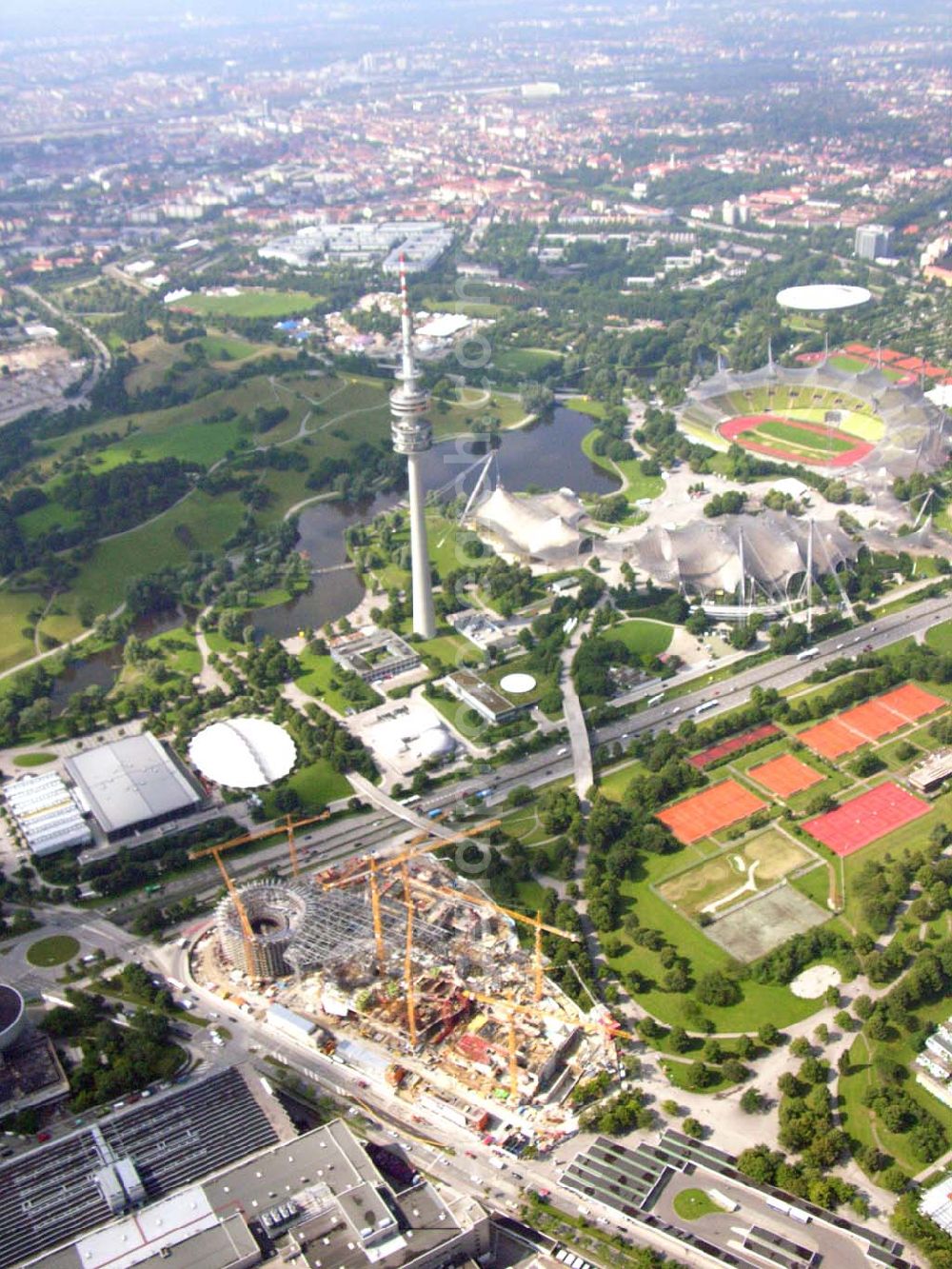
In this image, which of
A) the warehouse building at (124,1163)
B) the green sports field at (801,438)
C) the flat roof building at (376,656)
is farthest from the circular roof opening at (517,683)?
the green sports field at (801,438)

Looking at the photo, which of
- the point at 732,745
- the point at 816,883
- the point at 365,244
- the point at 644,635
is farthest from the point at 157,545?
the point at 365,244

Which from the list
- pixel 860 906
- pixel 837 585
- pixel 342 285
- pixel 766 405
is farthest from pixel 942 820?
pixel 342 285

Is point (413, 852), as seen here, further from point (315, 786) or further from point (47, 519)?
point (47, 519)

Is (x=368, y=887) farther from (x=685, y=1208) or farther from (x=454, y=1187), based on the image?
(x=685, y=1208)

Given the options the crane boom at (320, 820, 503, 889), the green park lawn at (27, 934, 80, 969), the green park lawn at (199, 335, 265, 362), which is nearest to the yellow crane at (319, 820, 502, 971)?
the crane boom at (320, 820, 503, 889)

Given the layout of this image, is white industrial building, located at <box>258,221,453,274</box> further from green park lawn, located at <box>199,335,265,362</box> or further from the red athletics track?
the red athletics track

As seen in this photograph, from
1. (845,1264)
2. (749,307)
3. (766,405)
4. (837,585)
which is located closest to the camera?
(845,1264)
